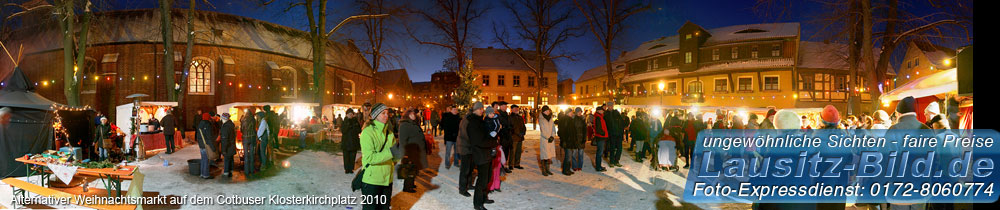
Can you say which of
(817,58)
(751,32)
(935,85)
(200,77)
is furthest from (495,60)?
(935,85)

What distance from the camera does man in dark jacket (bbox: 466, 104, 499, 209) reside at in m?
6.07

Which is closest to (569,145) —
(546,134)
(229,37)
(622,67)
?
(546,134)

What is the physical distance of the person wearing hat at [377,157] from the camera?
431cm

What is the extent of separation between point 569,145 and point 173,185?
7415 millimetres

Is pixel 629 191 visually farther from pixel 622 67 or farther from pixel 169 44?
pixel 622 67

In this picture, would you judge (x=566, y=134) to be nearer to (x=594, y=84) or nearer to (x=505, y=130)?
(x=505, y=130)

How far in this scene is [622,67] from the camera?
45.4 meters

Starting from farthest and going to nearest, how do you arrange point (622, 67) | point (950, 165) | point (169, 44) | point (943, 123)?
point (622, 67) < point (169, 44) < point (943, 123) < point (950, 165)

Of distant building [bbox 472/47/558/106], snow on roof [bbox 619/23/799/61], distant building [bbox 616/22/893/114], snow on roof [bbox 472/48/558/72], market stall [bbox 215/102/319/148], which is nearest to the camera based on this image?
market stall [bbox 215/102/319/148]

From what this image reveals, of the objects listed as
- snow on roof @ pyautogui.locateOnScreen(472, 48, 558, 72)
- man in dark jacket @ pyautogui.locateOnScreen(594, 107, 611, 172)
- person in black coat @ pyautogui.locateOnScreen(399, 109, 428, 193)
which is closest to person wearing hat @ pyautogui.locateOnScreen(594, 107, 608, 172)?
man in dark jacket @ pyautogui.locateOnScreen(594, 107, 611, 172)

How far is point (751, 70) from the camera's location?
102 feet

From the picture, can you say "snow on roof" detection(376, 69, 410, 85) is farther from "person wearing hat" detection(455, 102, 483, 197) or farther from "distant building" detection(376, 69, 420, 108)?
"person wearing hat" detection(455, 102, 483, 197)

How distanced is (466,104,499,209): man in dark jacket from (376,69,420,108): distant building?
52977mm

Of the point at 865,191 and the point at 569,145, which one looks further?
the point at 569,145
